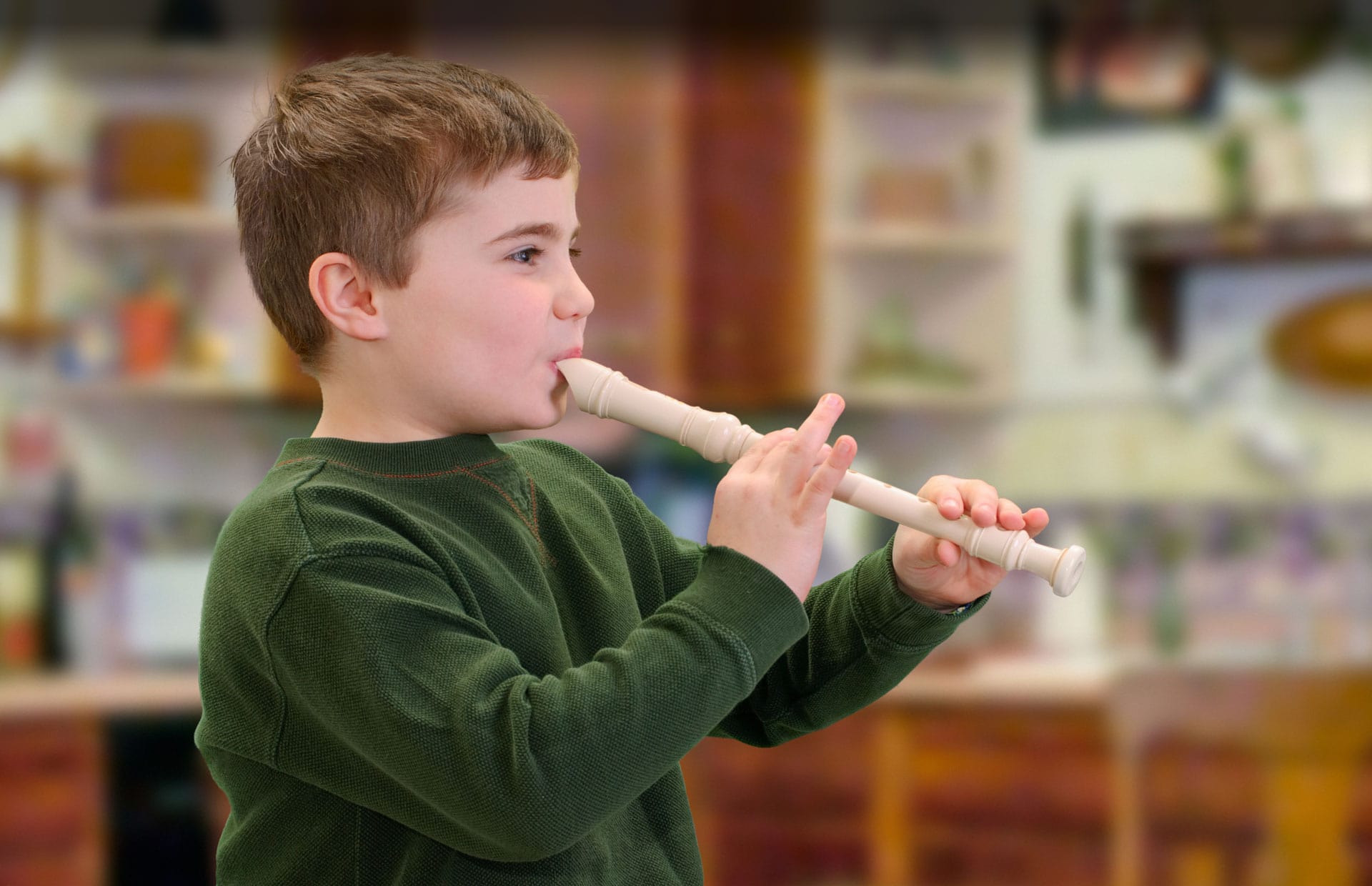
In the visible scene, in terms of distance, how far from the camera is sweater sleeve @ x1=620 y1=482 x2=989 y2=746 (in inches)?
32.5

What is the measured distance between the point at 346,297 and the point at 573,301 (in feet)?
Result: 0.40

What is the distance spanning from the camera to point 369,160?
2.43 feet

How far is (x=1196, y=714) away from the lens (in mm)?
2471

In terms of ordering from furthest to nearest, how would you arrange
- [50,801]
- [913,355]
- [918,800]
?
[913,355] < [918,800] < [50,801]

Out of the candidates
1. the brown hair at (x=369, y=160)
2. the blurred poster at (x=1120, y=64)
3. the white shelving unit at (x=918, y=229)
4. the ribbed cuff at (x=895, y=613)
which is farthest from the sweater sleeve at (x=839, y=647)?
the blurred poster at (x=1120, y=64)

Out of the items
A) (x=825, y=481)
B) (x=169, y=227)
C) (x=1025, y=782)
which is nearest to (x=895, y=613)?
(x=825, y=481)

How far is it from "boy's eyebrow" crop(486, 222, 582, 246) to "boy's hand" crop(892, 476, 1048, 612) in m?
0.24

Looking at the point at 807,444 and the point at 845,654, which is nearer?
the point at 807,444

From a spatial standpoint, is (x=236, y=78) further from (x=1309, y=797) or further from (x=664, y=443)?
(x=1309, y=797)

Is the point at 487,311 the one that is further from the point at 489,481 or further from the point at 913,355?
the point at 913,355

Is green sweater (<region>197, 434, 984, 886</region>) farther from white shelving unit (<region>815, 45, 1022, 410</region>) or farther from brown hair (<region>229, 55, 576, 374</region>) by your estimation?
white shelving unit (<region>815, 45, 1022, 410</region>)

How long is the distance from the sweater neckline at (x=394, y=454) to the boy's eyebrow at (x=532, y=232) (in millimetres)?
110

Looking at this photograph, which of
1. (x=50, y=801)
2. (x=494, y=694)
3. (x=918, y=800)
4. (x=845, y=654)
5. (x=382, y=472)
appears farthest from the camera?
(x=918, y=800)

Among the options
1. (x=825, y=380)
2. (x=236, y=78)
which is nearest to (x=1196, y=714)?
(x=825, y=380)
